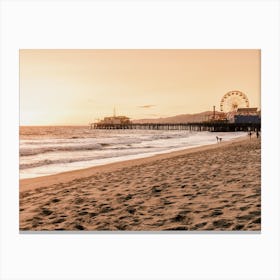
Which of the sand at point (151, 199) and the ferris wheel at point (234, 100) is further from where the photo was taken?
the ferris wheel at point (234, 100)

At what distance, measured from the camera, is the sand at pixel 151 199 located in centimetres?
411

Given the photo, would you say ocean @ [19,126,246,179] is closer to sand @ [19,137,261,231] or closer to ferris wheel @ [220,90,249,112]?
sand @ [19,137,261,231]

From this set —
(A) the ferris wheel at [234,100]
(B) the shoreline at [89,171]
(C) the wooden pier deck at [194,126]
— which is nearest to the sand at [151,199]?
(B) the shoreline at [89,171]

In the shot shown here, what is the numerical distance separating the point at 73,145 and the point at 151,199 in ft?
3.06

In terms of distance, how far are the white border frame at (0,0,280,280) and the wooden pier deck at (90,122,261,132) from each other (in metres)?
0.18

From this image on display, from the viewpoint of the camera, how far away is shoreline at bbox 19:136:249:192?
4.23 metres

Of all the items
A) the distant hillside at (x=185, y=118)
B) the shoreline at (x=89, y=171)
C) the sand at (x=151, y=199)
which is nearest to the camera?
the sand at (x=151, y=199)

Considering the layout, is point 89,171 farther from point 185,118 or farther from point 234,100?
point 234,100

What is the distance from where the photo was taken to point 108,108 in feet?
14.1
